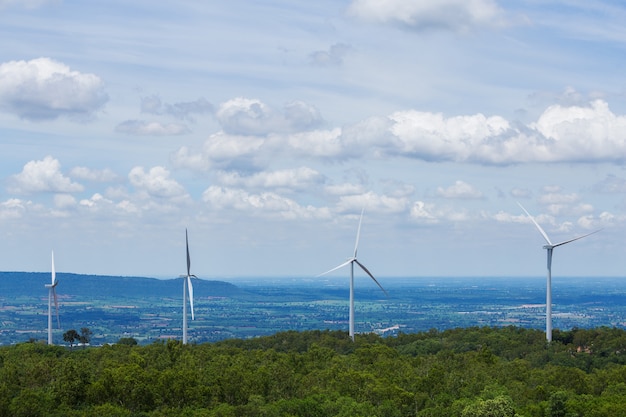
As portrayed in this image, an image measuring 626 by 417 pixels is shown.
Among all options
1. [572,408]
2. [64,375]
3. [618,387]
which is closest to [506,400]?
[572,408]

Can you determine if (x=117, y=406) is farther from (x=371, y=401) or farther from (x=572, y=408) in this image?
(x=572, y=408)

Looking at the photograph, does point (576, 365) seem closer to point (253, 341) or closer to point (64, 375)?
point (253, 341)

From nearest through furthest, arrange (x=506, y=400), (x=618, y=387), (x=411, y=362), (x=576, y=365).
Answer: (x=506, y=400) → (x=618, y=387) → (x=411, y=362) → (x=576, y=365)

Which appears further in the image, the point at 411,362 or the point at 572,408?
the point at 411,362

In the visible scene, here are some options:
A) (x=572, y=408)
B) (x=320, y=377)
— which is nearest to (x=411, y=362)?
(x=320, y=377)

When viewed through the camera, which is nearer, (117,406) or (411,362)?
(117,406)

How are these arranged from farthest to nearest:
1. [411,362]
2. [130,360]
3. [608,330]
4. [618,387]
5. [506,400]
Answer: [608,330] → [411,362] → [130,360] → [618,387] → [506,400]

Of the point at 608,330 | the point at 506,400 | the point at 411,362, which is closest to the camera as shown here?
the point at 506,400
